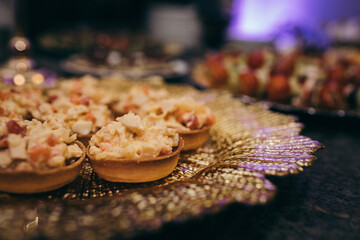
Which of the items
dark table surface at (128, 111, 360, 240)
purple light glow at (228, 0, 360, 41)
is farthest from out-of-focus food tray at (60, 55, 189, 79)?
purple light glow at (228, 0, 360, 41)

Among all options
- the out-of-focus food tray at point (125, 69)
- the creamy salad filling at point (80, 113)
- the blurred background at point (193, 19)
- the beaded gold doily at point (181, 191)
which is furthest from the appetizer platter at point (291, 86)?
the blurred background at point (193, 19)

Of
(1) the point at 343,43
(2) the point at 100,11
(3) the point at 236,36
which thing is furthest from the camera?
(3) the point at 236,36

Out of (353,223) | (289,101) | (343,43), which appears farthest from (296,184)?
(343,43)

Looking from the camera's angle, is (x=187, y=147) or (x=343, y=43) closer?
(x=187, y=147)

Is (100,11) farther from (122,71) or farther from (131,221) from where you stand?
(131,221)

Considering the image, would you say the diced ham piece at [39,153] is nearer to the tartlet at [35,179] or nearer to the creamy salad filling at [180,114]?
the tartlet at [35,179]

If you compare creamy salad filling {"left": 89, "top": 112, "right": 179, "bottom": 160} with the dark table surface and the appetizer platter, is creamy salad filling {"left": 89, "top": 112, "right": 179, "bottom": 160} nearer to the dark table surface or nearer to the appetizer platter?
the dark table surface
